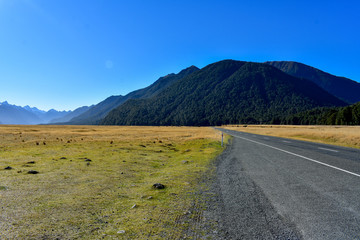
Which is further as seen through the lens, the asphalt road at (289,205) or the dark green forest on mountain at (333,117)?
the dark green forest on mountain at (333,117)

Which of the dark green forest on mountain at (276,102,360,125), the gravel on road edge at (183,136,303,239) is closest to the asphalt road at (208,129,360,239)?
the gravel on road edge at (183,136,303,239)

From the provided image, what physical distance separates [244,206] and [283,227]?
1.24m

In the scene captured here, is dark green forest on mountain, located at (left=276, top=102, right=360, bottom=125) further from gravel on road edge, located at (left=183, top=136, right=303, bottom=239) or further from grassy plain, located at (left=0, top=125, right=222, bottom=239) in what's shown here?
grassy plain, located at (left=0, top=125, right=222, bottom=239)

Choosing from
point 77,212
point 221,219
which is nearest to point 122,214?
point 77,212

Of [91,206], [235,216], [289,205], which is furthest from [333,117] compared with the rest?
[91,206]

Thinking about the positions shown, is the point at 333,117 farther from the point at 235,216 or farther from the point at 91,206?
the point at 91,206

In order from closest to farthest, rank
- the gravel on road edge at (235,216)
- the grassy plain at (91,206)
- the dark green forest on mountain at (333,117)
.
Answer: the gravel on road edge at (235,216), the grassy plain at (91,206), the dark green forest on mountain at (333,117)

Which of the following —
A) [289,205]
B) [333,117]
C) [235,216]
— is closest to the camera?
[235,216]

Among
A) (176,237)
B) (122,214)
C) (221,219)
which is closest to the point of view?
(176,237)

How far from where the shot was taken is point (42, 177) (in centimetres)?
841

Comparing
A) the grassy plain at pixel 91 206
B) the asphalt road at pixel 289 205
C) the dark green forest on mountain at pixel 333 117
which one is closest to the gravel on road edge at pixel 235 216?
the asphalt road at pixel 289 205

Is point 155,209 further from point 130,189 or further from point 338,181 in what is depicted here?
point 338,181

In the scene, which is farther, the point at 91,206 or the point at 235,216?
the point at 91,206

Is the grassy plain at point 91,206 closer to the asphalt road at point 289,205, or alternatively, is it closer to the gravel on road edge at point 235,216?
the gravel on road edge at point 235,216
